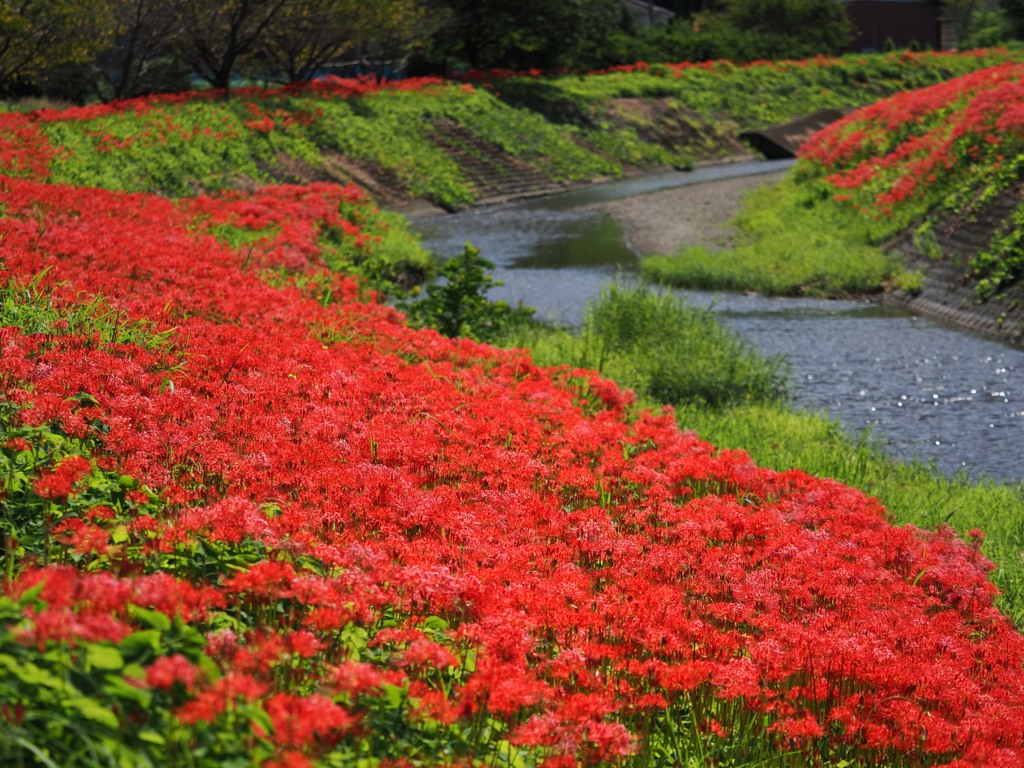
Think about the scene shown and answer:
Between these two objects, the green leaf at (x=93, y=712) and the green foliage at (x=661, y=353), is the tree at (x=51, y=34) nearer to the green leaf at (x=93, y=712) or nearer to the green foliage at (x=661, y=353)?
the green foliage at (x=661, y=353)

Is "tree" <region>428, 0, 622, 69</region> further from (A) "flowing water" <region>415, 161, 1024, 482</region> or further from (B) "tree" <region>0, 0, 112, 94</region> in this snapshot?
(A) "flowing water" <region>415, 161, 1024, 482</region>

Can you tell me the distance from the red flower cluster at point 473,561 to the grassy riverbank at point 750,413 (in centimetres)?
104

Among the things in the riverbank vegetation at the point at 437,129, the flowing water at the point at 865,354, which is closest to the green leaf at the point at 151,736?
the flowing water at the point at 865,354

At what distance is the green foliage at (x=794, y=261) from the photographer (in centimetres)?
1603

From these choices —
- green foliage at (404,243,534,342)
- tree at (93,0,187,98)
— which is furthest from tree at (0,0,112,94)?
green foliage at (404,243,534,342)

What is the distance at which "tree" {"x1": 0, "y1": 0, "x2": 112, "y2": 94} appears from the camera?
19844 millimetres

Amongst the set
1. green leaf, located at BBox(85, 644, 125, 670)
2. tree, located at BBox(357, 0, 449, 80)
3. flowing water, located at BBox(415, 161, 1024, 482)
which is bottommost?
flowing water, located at BBox(415, 161, 1024, 482)

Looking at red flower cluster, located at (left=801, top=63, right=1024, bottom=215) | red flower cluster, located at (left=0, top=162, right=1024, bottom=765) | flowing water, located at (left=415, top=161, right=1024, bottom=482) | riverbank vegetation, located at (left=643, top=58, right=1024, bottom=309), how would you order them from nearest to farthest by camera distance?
red flower cluster, located at (left=0, top=162, right=1024, bottom=765) < flowing water, located at (left=415, top=161, right=1024, bottom=482) < riverbank vegetation, located at (left=643, top=58, right=1024, bottom=309) < red flower cluster, located at (left=801, top=63, right=1024, bottom=215)

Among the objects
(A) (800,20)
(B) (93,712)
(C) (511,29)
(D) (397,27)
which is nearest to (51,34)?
(D) (397,27)

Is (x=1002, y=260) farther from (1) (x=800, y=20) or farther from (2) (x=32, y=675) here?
(1) (x=800, y=20)

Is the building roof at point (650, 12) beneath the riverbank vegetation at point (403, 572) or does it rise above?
above

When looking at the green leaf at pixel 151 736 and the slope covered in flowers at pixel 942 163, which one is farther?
the slope covered in flowers at pixel 942 163

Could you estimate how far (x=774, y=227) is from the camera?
19734 mm

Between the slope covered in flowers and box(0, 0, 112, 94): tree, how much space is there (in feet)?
46.3
